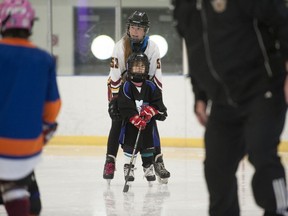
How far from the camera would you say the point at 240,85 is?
3.06 meters

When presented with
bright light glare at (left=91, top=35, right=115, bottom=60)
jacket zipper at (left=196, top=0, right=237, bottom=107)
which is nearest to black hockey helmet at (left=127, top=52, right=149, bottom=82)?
jacket zipper at (left=196, top=0, right=237, bottom=107)

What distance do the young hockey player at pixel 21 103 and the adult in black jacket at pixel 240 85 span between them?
0.56m

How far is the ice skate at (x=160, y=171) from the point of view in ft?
20.0

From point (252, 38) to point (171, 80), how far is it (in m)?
6.48

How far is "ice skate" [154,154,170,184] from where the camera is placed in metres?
6.11

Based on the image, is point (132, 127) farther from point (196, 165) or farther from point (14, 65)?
point (14, 65)

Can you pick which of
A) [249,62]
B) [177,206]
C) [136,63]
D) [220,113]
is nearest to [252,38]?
[249,62]

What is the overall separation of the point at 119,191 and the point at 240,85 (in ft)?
9.35

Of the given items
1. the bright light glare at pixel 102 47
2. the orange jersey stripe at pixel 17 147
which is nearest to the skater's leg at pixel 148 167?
the orange jersey stripe at pixel 17 147

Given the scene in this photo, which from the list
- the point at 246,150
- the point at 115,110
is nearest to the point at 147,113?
the point at 115,110

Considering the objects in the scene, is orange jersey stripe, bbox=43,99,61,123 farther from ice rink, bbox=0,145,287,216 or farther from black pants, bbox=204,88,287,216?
ice rink, bbox=0,145,287,216

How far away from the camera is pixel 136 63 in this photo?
229 inches

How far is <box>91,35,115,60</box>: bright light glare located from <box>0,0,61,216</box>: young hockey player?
22.5ft

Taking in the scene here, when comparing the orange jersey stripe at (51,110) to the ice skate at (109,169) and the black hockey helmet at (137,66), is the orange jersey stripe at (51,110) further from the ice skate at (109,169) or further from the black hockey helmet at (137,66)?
the ice skate at (109,169)
